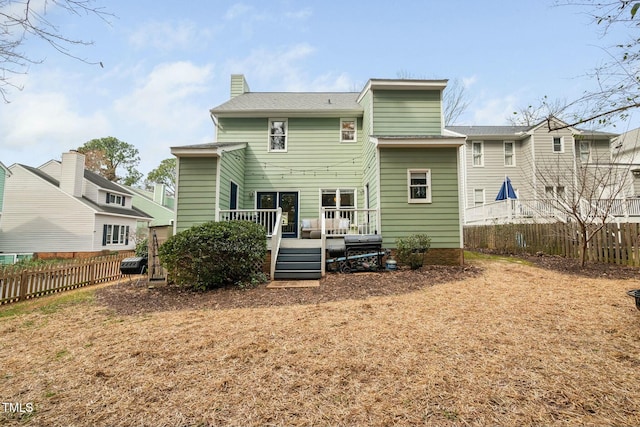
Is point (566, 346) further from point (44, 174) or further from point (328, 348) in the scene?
point (44, 174)

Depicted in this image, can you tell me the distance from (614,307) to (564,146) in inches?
715

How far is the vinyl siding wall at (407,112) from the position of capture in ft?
35.7

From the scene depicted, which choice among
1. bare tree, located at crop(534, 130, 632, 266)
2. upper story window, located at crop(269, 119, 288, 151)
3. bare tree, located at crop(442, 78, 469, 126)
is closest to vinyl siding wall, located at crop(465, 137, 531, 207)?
bare tree, located at crop(534, 130, 632, 266)

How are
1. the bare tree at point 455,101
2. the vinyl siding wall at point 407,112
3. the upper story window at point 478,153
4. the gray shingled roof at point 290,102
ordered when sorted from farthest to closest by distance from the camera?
the bare tree at point 455,101 → the upper story window at point 478,153 → the gray shingled roof at point 290,102 → the vinyl siding wall at point 407,112

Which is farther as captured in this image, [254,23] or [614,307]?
[254,23]

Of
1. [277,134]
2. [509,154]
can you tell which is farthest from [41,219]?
[509,154]

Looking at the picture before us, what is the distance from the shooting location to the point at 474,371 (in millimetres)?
2742

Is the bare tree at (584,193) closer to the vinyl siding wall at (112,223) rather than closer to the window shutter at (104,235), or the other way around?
the vinyl siding wall at (112,223)

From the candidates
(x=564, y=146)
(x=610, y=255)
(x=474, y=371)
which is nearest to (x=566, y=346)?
(x=474, y=371)

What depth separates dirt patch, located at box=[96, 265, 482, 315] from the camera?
571 centimetres

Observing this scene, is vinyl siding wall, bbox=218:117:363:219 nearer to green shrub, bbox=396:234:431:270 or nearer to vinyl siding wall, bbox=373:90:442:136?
vinyl siding wall, bbox=373:90:442:136

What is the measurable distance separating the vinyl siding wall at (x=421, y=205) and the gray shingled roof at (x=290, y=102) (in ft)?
12.7

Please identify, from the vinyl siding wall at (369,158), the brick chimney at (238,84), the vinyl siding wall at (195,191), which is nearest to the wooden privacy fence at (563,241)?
the vinyl siding wall at (369,158)

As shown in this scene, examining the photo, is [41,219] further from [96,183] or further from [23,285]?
[23,285]
